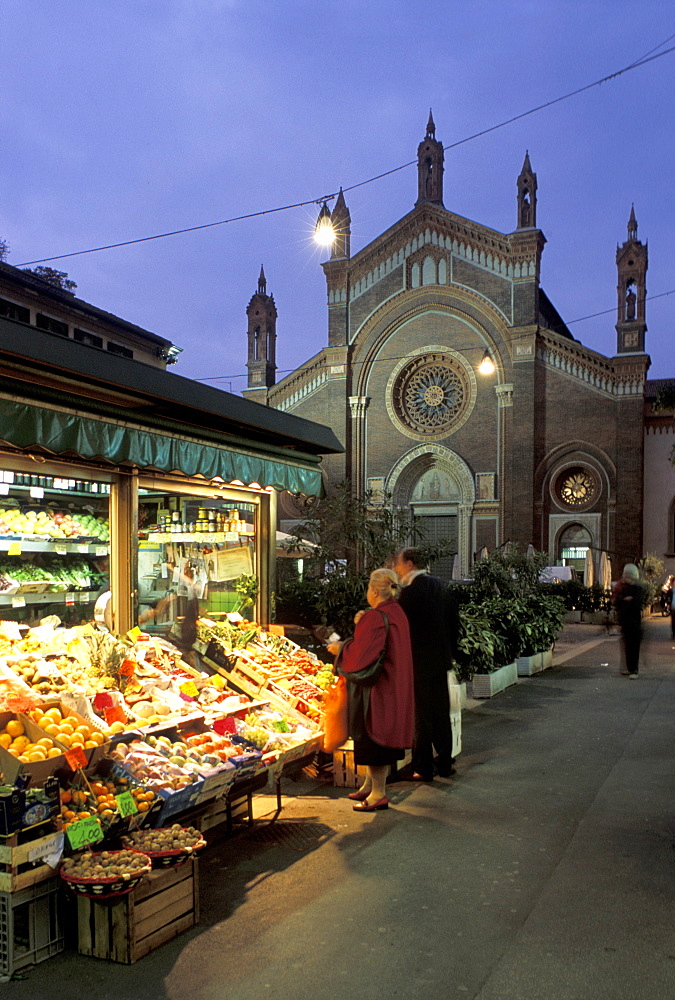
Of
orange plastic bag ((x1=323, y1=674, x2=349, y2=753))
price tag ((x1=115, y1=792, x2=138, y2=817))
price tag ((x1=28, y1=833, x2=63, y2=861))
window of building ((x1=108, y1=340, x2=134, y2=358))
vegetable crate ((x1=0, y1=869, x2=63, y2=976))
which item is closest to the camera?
vegetable crate ((x1=0, y1=869, x2=63, y2=976))

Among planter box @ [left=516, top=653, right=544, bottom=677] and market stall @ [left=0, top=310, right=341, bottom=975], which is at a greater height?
market stall @ [left=0, top=310, right=341, bottom=975]

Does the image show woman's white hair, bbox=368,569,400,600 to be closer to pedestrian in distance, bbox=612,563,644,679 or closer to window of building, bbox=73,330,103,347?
pedestrian in distance, bbox=612,563,644,679

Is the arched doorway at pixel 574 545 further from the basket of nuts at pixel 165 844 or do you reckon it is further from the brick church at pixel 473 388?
the basket of nuts at pixel 165 844

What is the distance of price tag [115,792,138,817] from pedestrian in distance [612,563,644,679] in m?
9.53

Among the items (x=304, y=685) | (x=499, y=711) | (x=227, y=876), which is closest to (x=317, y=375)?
(x=499, y=711)

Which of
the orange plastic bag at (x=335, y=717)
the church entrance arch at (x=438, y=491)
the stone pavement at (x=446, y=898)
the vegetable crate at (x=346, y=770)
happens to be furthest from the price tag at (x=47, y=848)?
the church entrance arch at (x=438, y=491)

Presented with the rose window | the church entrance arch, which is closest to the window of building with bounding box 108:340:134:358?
the church entrance arch

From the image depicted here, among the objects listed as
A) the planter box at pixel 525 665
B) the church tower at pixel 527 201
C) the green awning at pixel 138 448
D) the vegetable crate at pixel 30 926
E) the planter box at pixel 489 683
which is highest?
the church tower at pixel 527 201

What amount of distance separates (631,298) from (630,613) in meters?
22.0

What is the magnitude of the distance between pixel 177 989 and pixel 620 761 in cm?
510

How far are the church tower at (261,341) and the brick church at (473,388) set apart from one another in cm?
10

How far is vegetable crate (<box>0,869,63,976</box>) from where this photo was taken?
11.4 ft

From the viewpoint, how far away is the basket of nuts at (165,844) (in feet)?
12.5

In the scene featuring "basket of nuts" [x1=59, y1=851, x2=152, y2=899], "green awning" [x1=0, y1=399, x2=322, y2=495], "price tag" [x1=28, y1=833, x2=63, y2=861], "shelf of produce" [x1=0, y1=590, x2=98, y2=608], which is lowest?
"basket of nuts" [x1=59, y1=851, x2=152, y2=899]
